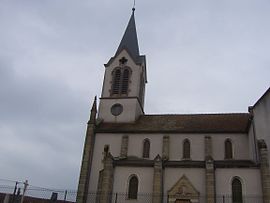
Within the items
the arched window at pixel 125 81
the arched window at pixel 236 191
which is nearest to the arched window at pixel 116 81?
the arched window at pixel 125 81

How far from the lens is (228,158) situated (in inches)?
1280

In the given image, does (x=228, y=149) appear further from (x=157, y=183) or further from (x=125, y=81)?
(x=125, y=81)

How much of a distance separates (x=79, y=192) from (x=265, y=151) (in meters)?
18.1

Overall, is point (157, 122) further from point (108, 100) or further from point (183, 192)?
point (183, 192)

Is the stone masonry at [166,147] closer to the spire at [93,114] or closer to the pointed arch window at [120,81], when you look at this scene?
the spire at [93,114]

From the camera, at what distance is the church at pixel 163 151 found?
27.9m

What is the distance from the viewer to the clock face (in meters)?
39.5

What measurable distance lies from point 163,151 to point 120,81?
12.2m

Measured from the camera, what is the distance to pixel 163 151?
3366 cm

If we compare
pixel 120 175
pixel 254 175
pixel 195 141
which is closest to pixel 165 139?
pixel 195 141

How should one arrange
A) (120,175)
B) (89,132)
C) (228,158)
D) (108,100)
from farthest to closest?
(108,100), (89,132), (228,158), (120,175)

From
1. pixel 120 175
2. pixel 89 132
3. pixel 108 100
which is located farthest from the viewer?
pixel 108 100

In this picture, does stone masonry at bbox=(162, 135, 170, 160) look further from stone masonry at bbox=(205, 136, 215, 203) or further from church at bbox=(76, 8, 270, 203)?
stone masonry at bbox=(205, 136, 215, 203)

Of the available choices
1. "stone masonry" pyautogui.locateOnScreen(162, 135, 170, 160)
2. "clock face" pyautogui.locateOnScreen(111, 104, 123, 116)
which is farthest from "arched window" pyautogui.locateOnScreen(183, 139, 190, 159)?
"clock face" pyautogui.locateOnScreen(111, 104, 123, 116)
